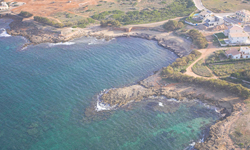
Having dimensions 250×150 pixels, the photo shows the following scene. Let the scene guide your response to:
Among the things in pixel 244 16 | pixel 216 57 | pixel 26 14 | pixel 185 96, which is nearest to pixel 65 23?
pixel 26 14

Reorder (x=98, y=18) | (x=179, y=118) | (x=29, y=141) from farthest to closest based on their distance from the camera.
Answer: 1. (x=98, y=18)
2. (x=179, y=118)
3. (x=29, y=141)

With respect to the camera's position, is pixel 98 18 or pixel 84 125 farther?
pixel 98 18

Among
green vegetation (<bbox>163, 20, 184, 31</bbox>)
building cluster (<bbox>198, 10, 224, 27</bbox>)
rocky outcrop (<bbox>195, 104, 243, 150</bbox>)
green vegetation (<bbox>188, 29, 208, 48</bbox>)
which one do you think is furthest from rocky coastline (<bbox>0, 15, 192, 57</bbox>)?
rocky outcrop (<bbox>195, 104, 243, 150</bbox>)

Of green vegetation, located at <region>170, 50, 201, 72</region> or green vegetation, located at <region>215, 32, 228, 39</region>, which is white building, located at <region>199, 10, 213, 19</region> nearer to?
green vegetation, located at <region>215, 32, 228, 39</region>

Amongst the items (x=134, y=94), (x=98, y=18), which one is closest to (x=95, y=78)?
(x=134, y=94)

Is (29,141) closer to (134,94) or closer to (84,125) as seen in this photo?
(84,125)

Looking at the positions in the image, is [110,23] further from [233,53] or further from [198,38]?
[233,53]

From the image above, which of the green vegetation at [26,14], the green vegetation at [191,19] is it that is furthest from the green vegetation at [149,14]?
the green vegetation at [26,14]
